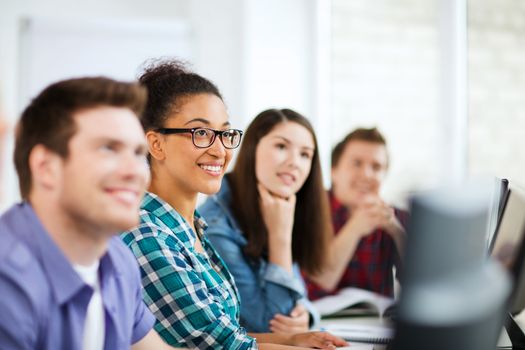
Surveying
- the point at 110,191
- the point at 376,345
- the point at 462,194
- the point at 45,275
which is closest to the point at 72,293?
the point at 45,275

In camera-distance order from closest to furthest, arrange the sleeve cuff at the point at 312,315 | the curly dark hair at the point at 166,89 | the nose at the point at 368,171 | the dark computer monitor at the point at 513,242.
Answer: the dark computer monitor at the point at 513,242 → the curly dark hair at the point at 166,89 → the sleeve cuff at the point at 312,315 → the nose at the point at 368,171

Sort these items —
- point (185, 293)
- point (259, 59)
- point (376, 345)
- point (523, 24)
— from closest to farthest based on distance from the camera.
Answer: point (185, 293)
point (376, 345)
point (523, 24)
point (259, 59)

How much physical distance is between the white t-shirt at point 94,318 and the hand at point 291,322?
0.96 metres

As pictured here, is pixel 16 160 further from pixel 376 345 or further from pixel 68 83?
pixel 376 345

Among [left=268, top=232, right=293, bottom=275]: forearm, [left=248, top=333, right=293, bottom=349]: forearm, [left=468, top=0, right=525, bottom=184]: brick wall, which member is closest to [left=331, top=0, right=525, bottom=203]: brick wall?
[left=468, top=0, right=525, bottom=184]: brick wall

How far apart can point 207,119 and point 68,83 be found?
61 cm

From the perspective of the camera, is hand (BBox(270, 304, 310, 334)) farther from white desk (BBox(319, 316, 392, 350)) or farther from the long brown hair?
the long brown hair

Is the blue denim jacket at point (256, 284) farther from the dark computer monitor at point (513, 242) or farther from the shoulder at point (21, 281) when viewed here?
the shoulder at point (21, 281)

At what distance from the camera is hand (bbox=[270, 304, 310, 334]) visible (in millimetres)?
1942

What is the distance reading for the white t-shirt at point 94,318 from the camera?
1017 mm

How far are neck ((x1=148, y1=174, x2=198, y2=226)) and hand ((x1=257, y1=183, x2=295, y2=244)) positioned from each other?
0.55 meters

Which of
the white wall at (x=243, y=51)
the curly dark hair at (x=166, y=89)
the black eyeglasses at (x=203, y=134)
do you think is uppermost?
the white wall at (x=243, y=51)

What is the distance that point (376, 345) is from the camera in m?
1.53

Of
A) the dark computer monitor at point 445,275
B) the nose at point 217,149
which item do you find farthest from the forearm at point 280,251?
the dark computer monitor at point 445,275
